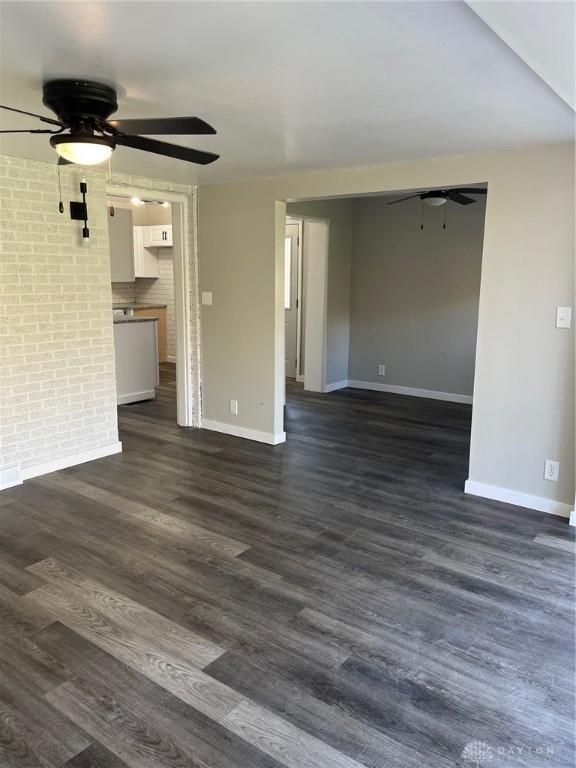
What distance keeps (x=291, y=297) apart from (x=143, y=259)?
2.76m

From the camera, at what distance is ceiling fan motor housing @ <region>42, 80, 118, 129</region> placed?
7.43ft

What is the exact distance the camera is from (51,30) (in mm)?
1810

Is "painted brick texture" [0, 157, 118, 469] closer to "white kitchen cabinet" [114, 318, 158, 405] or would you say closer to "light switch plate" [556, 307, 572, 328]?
"white kitchen cabinet" [114, 318, 158, 405]

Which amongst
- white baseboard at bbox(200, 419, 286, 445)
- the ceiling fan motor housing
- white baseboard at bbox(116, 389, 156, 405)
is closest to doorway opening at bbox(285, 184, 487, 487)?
white baseboard at bbox(200, 419, 286, 445)

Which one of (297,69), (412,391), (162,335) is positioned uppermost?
(297,69)

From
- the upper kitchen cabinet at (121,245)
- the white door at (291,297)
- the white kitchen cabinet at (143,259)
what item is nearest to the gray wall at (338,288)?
the white door at (291,297)

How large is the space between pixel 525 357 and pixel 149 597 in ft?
8.56

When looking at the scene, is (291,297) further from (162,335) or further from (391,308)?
(162,335)

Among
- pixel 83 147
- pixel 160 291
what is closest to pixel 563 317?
pixel 83 147

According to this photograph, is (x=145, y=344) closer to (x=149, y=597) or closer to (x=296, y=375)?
(x=296, y=375)

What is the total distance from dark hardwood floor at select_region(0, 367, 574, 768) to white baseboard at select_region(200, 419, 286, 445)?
2.31 feet

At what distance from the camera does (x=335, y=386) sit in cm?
723

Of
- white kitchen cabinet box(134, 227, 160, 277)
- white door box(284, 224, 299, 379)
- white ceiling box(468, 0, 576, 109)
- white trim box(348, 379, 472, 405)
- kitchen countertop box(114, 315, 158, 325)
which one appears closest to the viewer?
white ceiling box(468, 0, 576, 109)

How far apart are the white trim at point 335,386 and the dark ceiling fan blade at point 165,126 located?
5.04 metres
